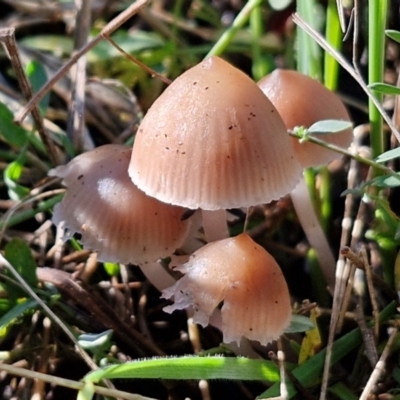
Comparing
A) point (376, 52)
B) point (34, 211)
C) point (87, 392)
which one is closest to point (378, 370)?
point (87, 392)

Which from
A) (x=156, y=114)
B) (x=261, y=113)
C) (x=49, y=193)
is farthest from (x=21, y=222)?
(x=261, y=113)

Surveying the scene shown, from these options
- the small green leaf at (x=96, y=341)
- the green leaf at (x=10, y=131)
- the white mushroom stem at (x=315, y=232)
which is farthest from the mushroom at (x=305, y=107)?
the green leaf at (x=10, y=131)

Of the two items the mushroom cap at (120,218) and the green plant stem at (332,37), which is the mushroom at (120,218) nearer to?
the mushroom cap at (120,218)

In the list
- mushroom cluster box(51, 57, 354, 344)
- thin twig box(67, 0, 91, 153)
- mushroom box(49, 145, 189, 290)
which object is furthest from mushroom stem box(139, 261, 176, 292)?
thin twig box(67, 0, 91, 153)

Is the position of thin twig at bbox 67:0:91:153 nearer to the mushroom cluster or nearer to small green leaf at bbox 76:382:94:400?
the mushroom cluster

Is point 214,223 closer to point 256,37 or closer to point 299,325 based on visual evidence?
point 299,325
